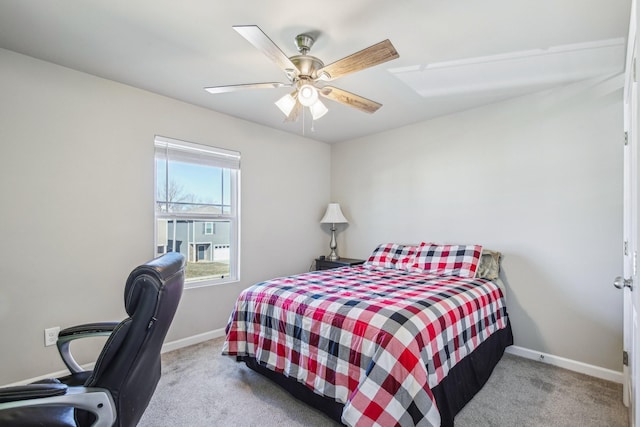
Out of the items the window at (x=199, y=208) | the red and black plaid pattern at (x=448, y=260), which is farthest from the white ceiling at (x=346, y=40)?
the red and black plaid pattern at (x=448, y=260)

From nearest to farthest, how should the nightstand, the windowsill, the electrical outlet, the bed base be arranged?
the bed base, the electrical outlet, the windowsill, the nightstand

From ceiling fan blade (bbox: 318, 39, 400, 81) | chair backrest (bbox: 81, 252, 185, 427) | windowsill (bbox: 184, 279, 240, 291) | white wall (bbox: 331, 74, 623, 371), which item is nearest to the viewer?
chair backrest (bbox: 81, 252, 185, 427)

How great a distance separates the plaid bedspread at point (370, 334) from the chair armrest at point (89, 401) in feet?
3.35

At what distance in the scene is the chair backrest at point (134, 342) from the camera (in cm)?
110

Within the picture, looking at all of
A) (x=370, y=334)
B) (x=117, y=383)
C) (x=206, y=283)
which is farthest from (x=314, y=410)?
(x=206, y=283)

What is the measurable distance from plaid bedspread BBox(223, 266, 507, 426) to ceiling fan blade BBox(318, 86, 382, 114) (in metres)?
1.38

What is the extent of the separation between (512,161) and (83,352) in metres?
4.09

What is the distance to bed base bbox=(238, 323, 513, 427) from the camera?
1692 millimetres

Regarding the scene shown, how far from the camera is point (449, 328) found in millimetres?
1866

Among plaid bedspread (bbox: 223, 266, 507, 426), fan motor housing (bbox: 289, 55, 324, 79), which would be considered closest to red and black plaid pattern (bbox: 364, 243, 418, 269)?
plaid bedspread (bbox: 223, 266, 507, 426)

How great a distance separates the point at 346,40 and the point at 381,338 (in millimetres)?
1820

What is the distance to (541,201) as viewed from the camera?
8.88 ft

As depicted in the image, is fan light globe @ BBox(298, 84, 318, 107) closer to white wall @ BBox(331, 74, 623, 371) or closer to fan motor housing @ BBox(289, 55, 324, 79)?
fan motor housing @ BBox(289, 55, 324, 79)

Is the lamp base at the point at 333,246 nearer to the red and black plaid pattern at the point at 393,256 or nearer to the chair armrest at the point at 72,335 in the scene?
the red and black plaid pattern at the point at 393,256
